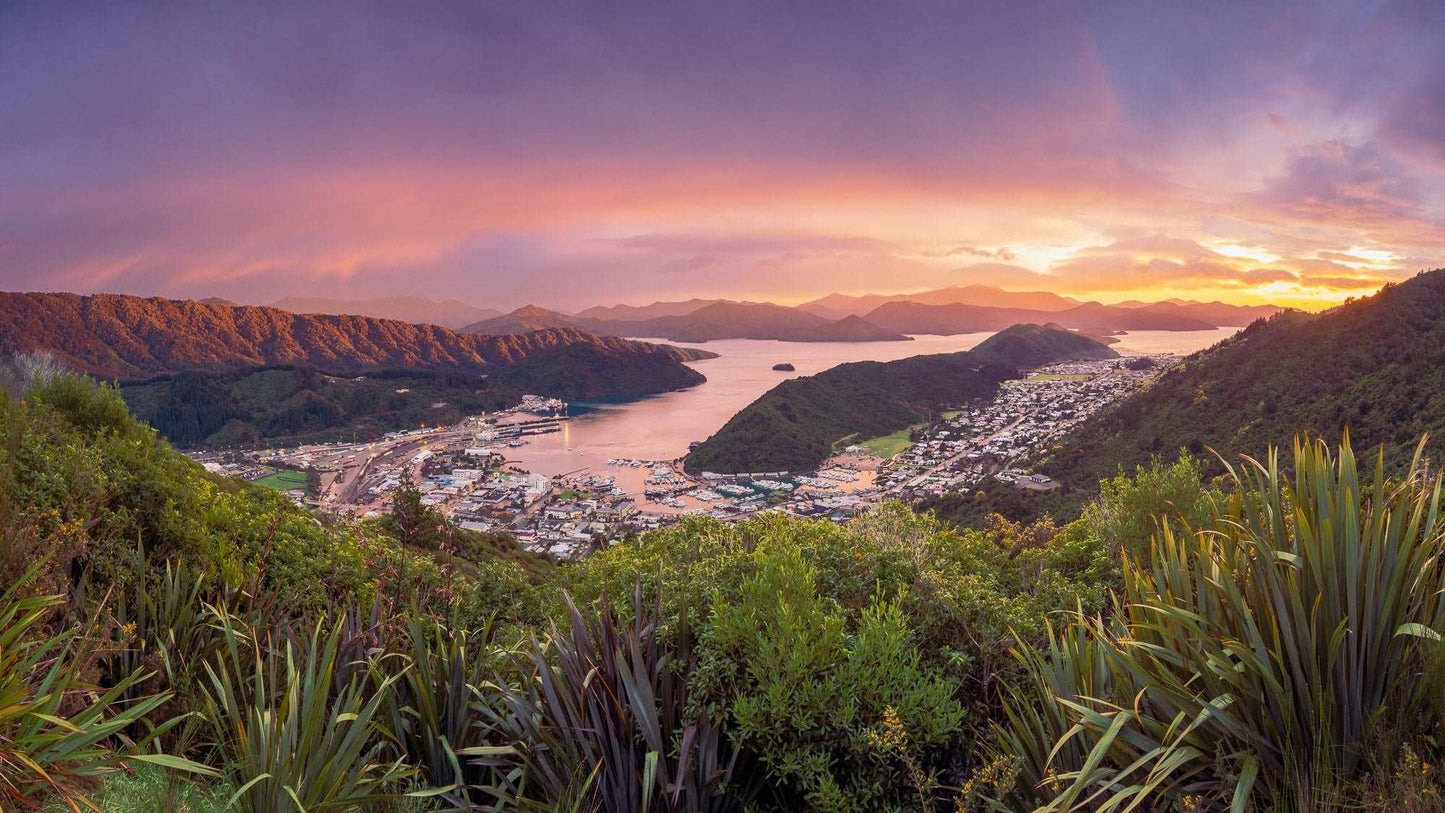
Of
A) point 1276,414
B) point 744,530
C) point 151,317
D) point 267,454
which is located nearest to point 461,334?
point 151,317

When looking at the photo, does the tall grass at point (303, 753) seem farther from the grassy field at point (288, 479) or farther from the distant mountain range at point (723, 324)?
the distant mountain range at point (723, 324)

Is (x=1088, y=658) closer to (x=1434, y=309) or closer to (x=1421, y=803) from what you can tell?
(x=1421, y=803)

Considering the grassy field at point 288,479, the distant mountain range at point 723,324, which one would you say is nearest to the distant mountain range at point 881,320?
the distant mountain range at point 723,324

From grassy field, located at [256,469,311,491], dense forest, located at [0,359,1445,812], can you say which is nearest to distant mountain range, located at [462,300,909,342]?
grassy field, located at [256,469,311,491]

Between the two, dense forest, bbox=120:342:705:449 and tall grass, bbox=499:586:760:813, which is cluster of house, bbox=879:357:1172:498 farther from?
dense forest, bbox=120:342:705:449

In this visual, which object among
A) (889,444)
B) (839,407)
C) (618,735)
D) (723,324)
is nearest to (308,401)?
(839,407)

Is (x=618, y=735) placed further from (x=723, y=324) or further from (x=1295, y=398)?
(x=723, y=324)

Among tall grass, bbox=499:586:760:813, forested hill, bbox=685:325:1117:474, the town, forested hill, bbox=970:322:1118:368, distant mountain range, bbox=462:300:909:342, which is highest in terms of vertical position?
distant mountain range, bbox=462:300:909:342

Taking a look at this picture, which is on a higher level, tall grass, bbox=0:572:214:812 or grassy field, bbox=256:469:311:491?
tall grass, bbox=0:572:214:812
